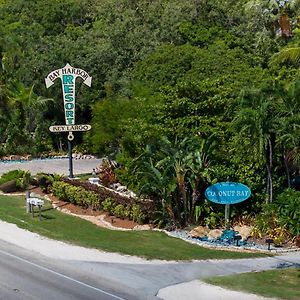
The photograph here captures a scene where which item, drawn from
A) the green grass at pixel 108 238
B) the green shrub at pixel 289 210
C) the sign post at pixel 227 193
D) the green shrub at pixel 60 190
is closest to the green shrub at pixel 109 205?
A: the green grass at pixel 108 238

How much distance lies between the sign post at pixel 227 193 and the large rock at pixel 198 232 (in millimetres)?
785

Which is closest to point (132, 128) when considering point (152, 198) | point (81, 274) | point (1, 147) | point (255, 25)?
point (152, 198)

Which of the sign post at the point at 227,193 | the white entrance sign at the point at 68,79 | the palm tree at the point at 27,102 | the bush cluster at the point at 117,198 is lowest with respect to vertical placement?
the bush cluster at the point at 117,198

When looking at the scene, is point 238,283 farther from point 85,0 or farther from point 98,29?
point 85,0

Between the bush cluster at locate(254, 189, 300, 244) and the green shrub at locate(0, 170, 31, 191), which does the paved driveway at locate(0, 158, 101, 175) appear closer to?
the green shrub at locate(0, 170, 31, 191)

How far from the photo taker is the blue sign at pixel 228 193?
2342cm

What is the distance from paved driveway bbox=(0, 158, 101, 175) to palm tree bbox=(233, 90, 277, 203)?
57.9 ft

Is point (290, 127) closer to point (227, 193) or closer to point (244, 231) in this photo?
point (227, 193)

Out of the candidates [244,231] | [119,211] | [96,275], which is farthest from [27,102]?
[96,275]

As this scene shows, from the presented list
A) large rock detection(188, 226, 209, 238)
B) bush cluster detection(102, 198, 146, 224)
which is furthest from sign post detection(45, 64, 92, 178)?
large rock detection(188, 226, 209, 238)

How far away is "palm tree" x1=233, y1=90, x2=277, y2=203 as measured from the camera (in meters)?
23.0

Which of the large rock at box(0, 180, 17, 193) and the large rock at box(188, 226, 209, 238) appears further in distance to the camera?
the large rock at box(0, 180, 17, 193)

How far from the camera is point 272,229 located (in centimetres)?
2245

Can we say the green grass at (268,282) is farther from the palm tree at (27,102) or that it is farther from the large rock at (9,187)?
the palm tree at (27,102)
